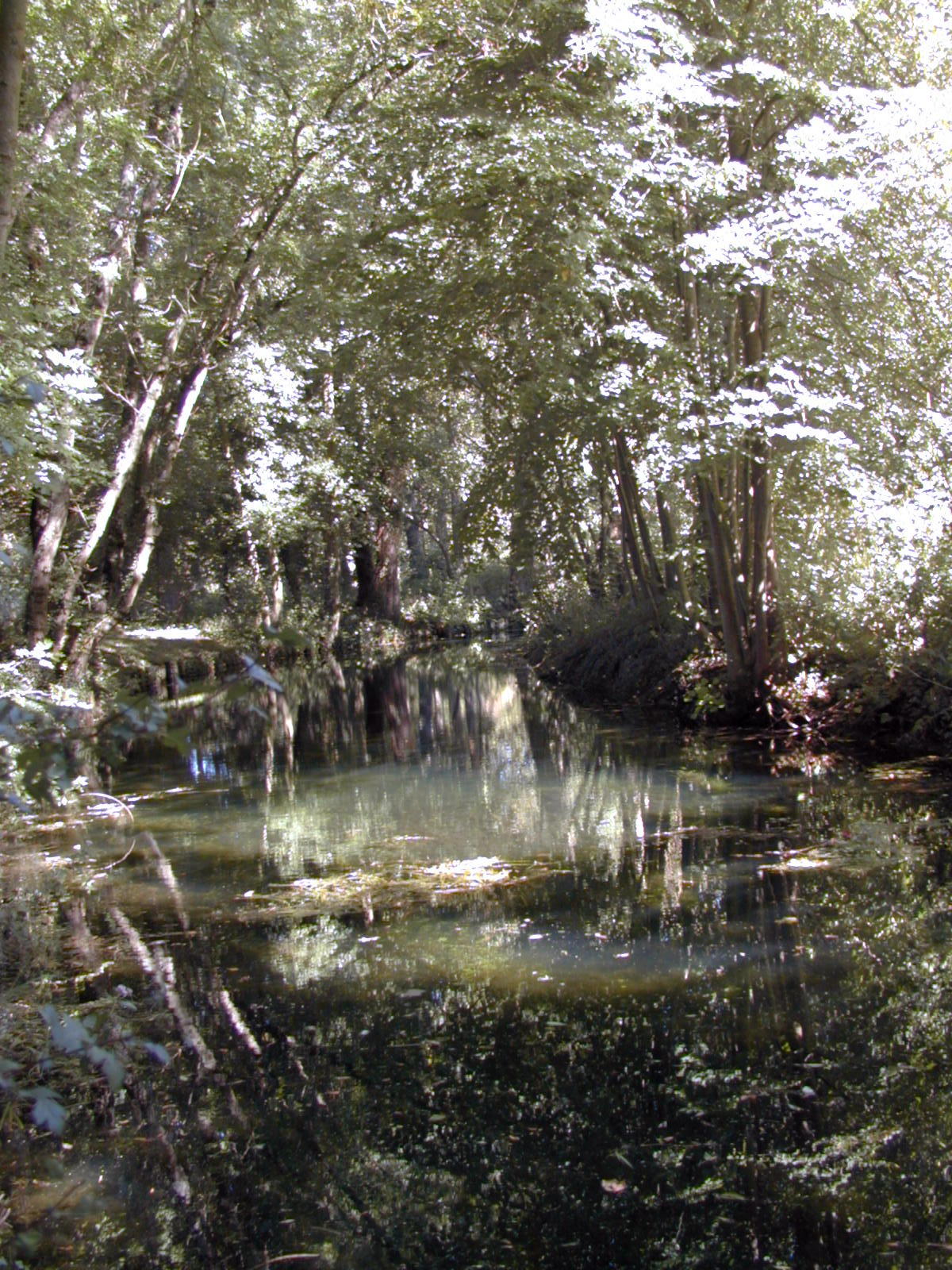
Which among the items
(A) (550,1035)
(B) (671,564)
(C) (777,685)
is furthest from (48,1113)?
(B) (671,564)

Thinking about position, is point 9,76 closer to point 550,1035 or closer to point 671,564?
point 550,1035

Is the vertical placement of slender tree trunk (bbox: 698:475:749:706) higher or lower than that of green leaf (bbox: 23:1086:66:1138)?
higher

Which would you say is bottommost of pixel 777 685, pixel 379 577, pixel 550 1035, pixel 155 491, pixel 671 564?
pixel 550 1035

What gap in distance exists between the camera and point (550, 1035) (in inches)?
195

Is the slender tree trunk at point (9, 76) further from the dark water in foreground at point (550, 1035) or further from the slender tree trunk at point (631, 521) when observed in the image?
the slender tree trunk at point (631, 521)

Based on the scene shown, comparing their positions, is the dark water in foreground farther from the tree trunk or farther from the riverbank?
the tree trunk

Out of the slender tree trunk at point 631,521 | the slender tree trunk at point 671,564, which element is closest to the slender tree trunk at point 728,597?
the slender tree trunk at point 671,564

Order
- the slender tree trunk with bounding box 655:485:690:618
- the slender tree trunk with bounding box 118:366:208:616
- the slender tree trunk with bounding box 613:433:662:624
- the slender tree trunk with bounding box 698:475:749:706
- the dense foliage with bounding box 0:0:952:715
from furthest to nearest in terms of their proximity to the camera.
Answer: the slender tree trunk with bounding box 613:433:662:624 < the slender tree trunk with bounding box 655:485:690:618 < the slender tree trunk with bounding box 118:366:208:616 < the slender tree trunk with bounding box 698:475:749:706 < the dense foliage with bounding box 0:0:952:715

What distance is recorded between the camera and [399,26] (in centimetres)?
1407

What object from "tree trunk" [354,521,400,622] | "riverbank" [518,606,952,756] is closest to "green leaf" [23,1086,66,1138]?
"riverbank" [518,606,952,756]

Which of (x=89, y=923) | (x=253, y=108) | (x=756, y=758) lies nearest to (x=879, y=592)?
(x=756, y=758)

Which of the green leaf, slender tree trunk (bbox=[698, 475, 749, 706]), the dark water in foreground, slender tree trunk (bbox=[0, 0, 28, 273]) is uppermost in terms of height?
slender tree trunk (bbox=[0, 0, 28, 273])

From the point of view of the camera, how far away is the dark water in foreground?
358 cm

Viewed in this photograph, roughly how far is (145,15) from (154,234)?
4008 millimetres
